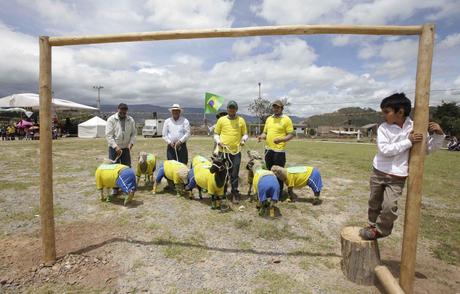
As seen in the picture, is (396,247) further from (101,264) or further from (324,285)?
(101,264)

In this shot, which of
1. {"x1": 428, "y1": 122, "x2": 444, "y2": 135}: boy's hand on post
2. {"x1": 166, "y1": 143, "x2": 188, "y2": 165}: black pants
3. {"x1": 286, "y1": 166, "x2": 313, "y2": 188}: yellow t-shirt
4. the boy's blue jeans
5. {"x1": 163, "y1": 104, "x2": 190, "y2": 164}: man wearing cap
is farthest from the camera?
{"x1": 166, "y1": 143, "x2": 188, "y2": 165}: black pants

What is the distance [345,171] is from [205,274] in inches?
328

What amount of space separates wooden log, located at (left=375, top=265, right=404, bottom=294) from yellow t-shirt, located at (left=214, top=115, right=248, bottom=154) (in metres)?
3.37

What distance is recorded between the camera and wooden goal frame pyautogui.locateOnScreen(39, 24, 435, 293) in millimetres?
2908

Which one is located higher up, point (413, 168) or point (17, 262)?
point (413, 168)

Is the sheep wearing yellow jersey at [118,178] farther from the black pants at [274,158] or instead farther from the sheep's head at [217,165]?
the black pants at [274,158]

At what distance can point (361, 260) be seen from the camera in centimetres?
324

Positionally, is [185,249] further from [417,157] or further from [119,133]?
[119,133]

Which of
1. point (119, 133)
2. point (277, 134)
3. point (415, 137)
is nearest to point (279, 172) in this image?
point (277, 134)

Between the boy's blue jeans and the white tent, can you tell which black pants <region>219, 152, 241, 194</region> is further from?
the white tent

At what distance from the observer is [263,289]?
3098 millimetres

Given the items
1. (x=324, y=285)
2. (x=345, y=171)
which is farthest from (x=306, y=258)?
(x=345, y=171)

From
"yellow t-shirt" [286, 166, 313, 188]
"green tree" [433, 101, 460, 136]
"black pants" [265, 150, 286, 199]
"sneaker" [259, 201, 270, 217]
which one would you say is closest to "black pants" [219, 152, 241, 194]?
"black pants" [265, 150, 286, 199]

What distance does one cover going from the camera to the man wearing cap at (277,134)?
5.78 metres
